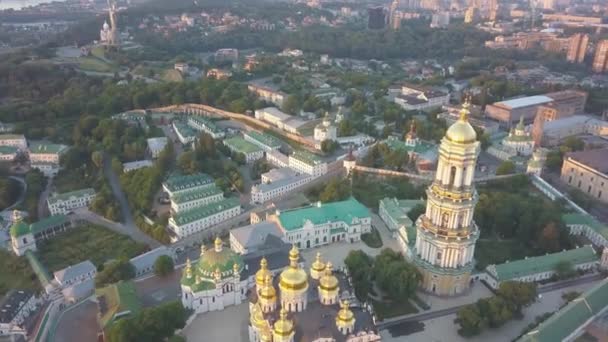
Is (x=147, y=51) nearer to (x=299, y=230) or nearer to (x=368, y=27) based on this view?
(x=368, y=27)

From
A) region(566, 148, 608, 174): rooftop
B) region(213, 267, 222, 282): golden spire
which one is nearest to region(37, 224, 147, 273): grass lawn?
region(213, 267, 222, 282): golden spire

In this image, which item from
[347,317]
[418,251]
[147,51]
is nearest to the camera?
[347,317]

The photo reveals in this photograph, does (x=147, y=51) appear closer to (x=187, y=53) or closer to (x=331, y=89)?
(x=187, y=53)

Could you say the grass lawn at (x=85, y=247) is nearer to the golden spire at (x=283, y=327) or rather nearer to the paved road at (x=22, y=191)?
the paved road at (x=22, y=191)

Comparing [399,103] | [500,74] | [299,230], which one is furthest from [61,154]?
[500,74]

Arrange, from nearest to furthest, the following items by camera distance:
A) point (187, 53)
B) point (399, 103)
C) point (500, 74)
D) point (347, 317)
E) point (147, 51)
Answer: point (347, 317) → point (399, 103) → point (500, 74) → point (147, 51) → point (187, 53)

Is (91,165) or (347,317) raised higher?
(347,317)

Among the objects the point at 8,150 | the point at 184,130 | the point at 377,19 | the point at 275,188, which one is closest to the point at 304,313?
the point at 275,188

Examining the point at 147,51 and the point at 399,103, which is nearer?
the point at 399,103
